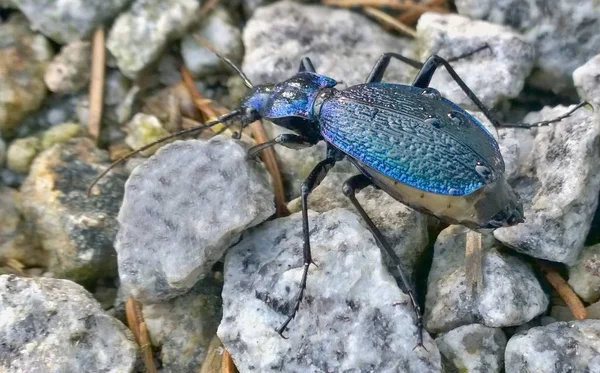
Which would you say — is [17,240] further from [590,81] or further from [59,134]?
[590,81]

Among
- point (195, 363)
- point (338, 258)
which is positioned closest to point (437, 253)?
point (338, 258)

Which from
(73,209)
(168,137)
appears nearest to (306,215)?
(168,137)

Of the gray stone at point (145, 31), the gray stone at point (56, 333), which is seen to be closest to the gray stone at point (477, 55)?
the gray stone at point (145, 31)

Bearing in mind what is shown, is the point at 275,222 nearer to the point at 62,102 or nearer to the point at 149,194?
the point at 149,194

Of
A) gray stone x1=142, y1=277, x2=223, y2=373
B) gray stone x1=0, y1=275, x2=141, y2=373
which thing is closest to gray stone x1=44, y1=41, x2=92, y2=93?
gray stone x1=0, y1=275, x2=141, y2=373

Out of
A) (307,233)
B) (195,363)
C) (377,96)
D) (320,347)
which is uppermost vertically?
(377,96)

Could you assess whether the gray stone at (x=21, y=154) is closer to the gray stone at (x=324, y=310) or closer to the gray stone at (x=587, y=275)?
the gray stone at (x=324, y=310)
